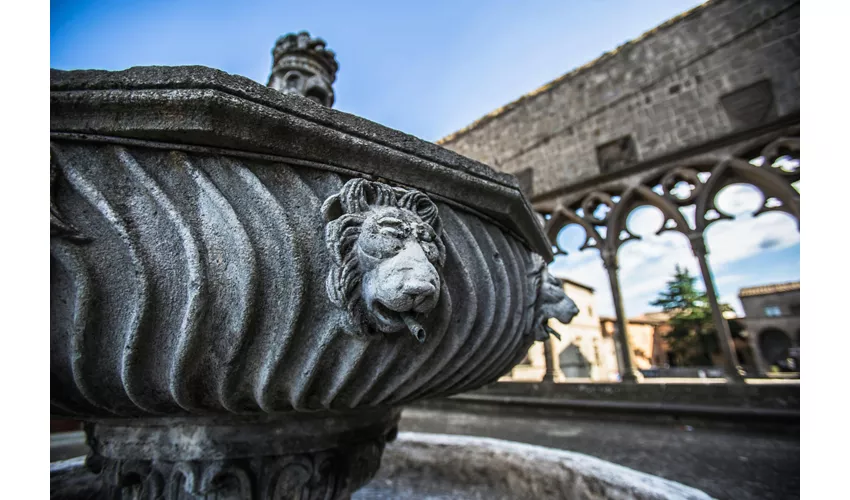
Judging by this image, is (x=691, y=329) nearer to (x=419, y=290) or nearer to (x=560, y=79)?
(x=560, y=79)

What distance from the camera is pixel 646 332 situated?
2552 cm

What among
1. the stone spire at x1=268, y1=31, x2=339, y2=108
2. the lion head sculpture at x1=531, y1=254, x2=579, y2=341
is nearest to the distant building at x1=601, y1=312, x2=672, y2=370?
the stone spire at x1=268, y1=31, x2=339, y2=108

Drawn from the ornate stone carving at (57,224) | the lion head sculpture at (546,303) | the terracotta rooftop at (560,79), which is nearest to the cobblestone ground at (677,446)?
the lion head sculpture at (546,303)

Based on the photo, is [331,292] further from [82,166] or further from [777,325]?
[777,325]

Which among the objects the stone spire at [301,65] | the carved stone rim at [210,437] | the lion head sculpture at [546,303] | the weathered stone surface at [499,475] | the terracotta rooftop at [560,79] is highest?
the terracotta rooftop at [560,79]

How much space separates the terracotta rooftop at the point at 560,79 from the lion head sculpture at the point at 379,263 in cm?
882

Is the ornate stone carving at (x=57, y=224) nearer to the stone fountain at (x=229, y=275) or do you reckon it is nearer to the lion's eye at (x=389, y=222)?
the stone fountain at (x=229, y=275)

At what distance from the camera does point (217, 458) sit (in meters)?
0.97

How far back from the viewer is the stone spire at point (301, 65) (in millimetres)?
2291

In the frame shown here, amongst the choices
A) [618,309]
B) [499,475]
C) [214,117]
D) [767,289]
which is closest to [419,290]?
[214,117]

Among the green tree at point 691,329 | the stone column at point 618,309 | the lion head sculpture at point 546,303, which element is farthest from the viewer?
the green tree at point 691,329

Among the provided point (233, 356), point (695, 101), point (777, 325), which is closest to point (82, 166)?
point (233, 356)

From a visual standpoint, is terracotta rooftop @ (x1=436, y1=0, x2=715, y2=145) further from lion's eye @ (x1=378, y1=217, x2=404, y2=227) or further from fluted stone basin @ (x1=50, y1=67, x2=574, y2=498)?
lion's eye @ (x1=378, y1=217, x2=404, y2=227)

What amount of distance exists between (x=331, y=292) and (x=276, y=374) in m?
0.21
